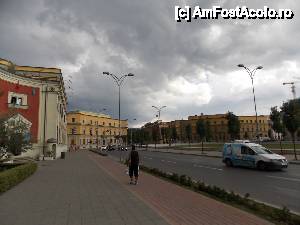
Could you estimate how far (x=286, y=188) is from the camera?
12.8m

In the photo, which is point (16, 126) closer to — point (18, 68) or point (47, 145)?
point (47, 145)

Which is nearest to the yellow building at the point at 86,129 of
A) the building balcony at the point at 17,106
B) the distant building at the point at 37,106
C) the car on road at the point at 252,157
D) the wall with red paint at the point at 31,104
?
the distant building at the point at 37,106

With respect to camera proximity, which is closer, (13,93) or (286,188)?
(286,188)

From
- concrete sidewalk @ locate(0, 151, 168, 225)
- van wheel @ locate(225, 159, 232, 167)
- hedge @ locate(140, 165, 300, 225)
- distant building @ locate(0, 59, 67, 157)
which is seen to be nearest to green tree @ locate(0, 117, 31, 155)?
concrete sidewalk @ locate(0, 151, 168, 225)

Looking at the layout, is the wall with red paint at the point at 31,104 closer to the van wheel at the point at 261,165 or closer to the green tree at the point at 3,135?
the green tree at the point at 3,135

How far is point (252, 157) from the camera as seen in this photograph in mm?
21219

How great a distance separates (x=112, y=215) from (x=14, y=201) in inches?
160

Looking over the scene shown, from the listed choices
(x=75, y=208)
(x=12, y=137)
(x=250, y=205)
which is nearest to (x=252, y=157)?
(x=250, y=205)

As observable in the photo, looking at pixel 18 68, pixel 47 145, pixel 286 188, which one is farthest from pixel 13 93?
pixel 286 188

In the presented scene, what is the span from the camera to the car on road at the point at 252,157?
65.3 feet

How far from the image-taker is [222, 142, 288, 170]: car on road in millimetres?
19891

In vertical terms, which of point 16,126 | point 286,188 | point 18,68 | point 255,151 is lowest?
point 286,188

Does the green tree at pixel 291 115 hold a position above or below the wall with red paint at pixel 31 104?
below

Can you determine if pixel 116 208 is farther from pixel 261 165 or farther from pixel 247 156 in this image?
pixel 247 156
